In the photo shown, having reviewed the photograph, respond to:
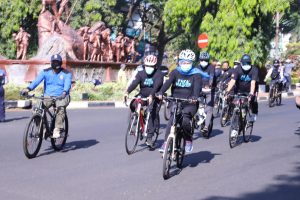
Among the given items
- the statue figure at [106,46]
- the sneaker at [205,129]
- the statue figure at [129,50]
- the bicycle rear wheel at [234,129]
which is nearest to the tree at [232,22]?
the statue figure at [106,46]

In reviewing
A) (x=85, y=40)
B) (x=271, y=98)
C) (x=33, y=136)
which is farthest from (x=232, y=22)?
(x=33, y=136)

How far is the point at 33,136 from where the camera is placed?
30.8ft

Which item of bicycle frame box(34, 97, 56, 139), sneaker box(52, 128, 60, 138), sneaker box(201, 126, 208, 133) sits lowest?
sneaker box(201, 126, 208, 133)

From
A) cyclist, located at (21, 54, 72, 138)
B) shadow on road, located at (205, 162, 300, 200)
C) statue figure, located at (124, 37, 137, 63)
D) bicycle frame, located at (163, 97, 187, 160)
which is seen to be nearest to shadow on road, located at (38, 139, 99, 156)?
cyclist, located at (21, 54, 72, 138)

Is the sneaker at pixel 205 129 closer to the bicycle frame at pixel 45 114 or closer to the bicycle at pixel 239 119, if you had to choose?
the bicycle at pixel 239 119

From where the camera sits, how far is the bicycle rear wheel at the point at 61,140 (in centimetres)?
1013

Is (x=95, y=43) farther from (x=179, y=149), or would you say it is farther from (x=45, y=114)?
(x=179, y=149)

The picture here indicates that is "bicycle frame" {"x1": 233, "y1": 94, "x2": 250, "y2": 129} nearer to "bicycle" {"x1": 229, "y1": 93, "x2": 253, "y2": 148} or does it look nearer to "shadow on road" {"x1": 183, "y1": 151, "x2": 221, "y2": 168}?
"bicycle" {"x1": 229, "y1": 93, "x2": 253, "y2": 148}

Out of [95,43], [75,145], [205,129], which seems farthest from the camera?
[95,43]

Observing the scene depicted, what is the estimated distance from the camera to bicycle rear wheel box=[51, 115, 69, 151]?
10.1m

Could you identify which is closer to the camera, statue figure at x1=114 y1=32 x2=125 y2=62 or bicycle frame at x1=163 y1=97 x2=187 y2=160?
bicycle frame at x1=163 y1=97 x2=187 y2=160

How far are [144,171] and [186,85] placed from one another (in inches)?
52.8

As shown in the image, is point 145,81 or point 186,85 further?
point 145,81

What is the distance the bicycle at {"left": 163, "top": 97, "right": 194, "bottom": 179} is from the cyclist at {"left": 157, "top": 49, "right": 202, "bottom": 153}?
0.28 feet
